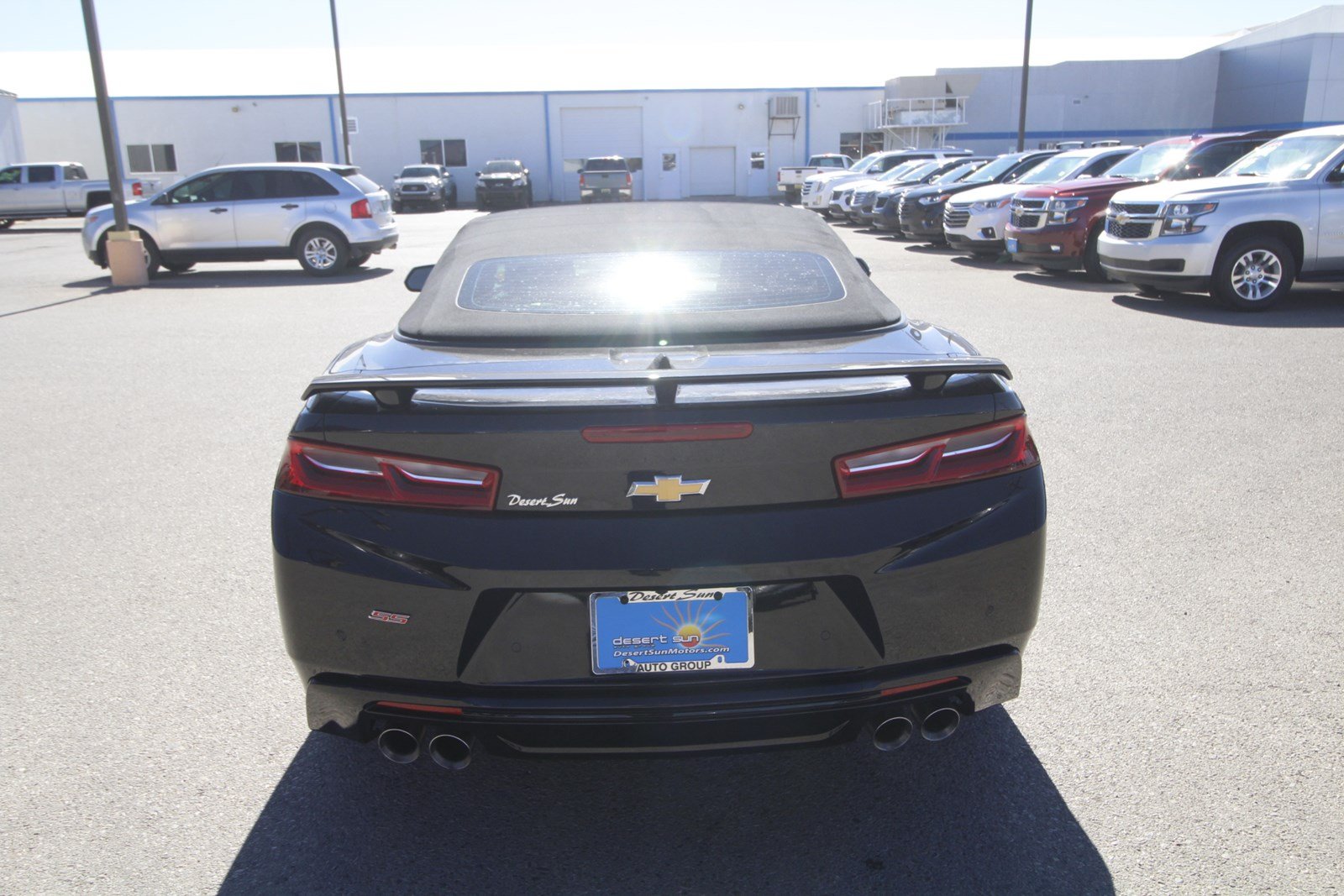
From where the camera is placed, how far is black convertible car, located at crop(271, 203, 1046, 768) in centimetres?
240

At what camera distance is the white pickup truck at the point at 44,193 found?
30.9 metres

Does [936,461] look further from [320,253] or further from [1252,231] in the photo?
[320,253]

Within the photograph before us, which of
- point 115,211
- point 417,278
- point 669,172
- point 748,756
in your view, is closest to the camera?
point 748,756

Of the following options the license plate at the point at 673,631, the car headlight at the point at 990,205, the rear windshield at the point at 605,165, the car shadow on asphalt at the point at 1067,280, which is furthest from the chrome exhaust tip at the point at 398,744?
the rear windshield at the point at 605,165

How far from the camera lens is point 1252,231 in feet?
36.6

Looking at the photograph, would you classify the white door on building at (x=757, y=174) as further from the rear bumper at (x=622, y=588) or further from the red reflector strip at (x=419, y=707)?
the red reflector strip at (x=419, y=707)

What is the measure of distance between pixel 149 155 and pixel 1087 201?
4646 centimetres

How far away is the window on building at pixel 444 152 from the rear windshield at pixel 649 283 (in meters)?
48.4

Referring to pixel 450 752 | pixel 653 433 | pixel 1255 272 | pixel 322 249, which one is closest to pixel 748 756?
pixel 450 752

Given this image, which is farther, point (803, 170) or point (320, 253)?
point (803, 170)

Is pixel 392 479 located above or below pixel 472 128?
below

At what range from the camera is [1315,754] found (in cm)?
301

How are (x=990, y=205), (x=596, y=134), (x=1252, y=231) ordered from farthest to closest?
(x=596, y=134) < (x=990, y=205) < (x=1252, y=231)

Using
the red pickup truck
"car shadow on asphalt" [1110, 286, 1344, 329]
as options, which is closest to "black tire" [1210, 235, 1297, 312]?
"car shadow on asphalt" [1110, 286, 1344, 329]
